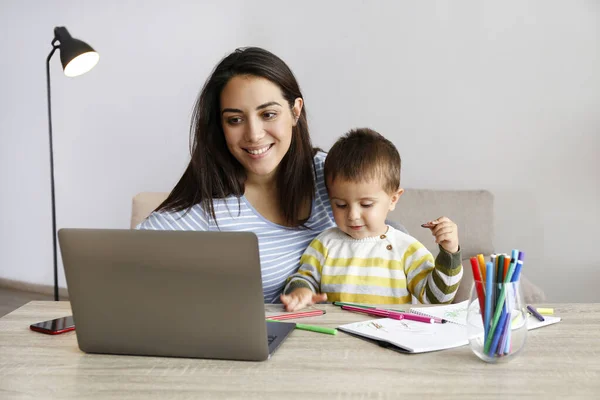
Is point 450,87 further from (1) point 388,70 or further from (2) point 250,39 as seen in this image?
(2) point 250,39

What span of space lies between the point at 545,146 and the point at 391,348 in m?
2.19

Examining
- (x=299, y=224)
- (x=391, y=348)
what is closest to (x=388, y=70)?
(x=299, y=224)

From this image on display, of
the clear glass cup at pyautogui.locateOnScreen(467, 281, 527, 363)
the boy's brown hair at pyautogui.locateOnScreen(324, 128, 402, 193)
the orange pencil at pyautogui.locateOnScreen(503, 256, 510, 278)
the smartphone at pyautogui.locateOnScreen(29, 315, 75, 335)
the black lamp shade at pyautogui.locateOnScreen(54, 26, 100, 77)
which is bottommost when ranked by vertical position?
the smartphone at pyautogui.locateOnScreen(29, 315, 75, 335)

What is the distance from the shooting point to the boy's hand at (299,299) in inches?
57.1

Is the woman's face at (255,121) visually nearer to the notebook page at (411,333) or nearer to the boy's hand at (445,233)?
the boy's hand at (445,233)

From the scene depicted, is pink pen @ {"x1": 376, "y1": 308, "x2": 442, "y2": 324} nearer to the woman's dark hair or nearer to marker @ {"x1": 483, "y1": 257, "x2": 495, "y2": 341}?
marker @ {"x1": 483, "y1": 257, "x2": 495, "y2": 341}

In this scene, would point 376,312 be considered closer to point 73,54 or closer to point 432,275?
point 432,275

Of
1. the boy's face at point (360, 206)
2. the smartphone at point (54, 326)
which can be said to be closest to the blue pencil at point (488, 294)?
the boy's face at point (360, 206)

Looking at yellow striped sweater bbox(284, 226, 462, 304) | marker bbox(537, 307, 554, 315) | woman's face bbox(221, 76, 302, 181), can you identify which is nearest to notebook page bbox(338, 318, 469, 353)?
marker bbox(537, 307, 554, 315)

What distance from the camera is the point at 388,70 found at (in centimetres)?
322

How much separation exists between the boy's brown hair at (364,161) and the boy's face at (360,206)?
0.06 ft

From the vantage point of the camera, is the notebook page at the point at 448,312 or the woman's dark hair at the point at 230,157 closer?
the notebook page at the point at 448,312

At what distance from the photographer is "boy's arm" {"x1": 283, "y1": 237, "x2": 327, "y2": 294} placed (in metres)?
1.74

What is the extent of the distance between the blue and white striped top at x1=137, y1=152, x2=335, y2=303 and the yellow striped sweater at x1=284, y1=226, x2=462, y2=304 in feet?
0.28
